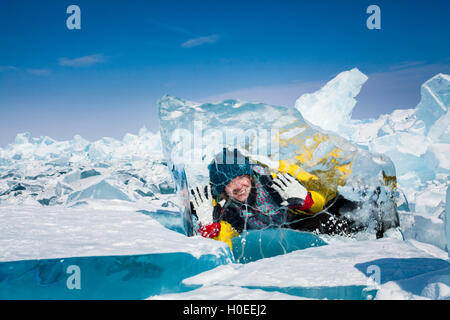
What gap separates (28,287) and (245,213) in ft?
6.27

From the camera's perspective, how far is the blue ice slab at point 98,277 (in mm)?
2014

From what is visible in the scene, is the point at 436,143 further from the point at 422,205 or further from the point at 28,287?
the point at 28,287

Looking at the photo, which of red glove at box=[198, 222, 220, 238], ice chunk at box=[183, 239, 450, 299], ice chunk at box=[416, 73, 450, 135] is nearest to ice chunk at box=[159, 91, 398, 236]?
red glove at box=[198, 222, 220, 238]

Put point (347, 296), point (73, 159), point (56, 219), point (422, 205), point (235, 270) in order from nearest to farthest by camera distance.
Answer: point (347, 296), point (235, 270), point (56, 219), point (422, 205), point (73, 159)

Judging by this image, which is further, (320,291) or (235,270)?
(235,270)

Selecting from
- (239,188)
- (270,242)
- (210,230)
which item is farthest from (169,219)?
(270,242)

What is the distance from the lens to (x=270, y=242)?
10.6ft

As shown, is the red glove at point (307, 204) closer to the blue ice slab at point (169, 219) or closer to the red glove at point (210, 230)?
the red glove at point (210, 230)

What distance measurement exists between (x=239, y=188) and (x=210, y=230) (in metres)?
0.50

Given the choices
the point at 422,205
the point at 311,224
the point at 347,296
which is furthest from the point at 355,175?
the point at 422,205

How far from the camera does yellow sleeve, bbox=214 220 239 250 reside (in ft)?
10.4

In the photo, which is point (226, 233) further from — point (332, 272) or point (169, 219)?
point (332, 272)
